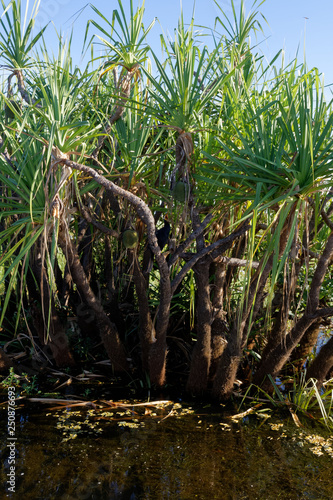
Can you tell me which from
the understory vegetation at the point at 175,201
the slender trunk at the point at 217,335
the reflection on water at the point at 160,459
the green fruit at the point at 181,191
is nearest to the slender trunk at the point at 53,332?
the understory vegetation at the point at 175,201

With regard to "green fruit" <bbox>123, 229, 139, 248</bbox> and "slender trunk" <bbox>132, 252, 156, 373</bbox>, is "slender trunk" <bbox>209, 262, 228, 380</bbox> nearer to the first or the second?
"slender trunk" <bbox>132, 252, 156, 373</bbox>

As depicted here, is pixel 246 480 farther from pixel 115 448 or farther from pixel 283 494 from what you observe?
pixel 115 448

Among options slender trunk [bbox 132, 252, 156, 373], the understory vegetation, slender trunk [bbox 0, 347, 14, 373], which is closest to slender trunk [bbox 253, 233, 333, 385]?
the understory vegetation

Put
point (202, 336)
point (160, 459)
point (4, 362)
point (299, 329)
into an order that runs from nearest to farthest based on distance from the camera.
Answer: point (160, 459) → point (299, 329) → point (202, 336) → point (4, 362)

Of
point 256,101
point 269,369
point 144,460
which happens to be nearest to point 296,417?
point 269,369

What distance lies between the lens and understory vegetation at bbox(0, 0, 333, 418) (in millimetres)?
1802

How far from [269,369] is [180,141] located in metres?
1.29

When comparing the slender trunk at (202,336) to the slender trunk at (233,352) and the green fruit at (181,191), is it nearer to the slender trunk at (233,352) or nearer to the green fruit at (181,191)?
the slender trunk at (233,352)

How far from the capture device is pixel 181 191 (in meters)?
2.01

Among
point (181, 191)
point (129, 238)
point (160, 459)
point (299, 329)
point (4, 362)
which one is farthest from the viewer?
point (4, 362)

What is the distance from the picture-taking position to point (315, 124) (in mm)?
1812

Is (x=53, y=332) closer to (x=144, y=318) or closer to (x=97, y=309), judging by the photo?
(x=97, y=309)

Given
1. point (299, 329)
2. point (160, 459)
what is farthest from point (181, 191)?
point (160, 459)

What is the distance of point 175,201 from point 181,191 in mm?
82
